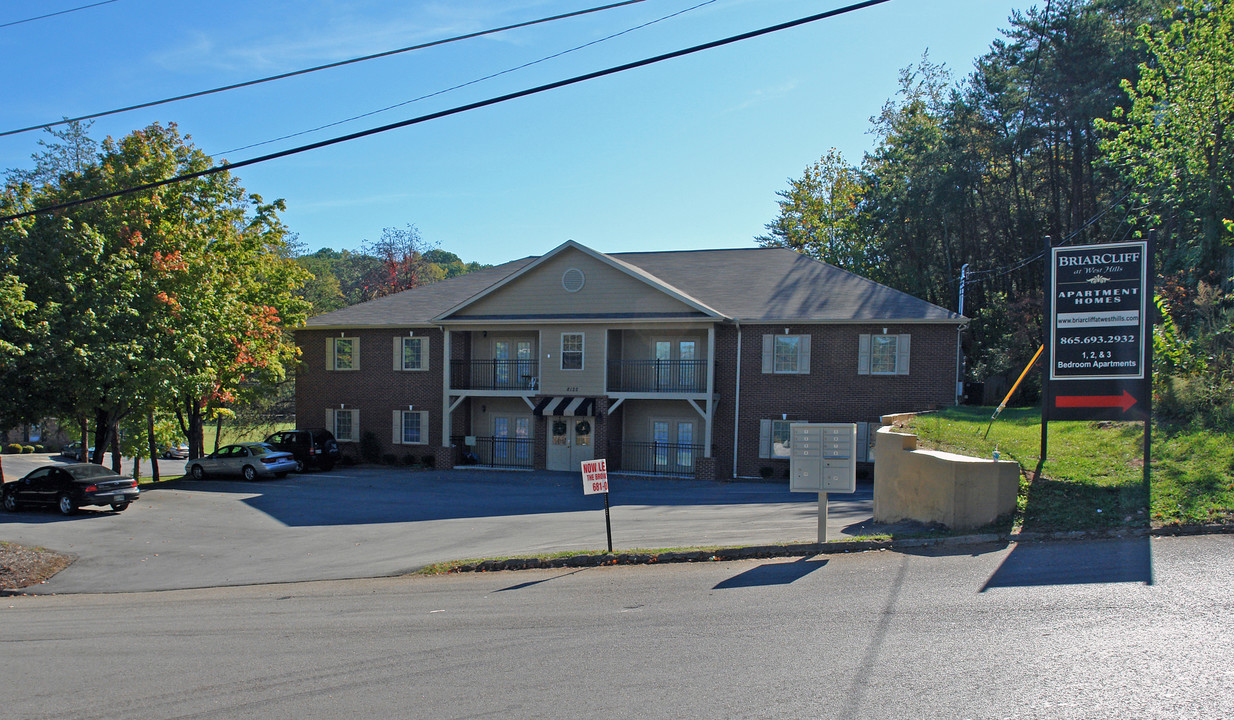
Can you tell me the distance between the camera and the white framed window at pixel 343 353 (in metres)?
31.4

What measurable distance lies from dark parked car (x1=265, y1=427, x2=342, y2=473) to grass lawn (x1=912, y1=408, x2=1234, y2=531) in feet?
70.0

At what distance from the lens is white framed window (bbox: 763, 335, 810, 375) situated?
2539cm

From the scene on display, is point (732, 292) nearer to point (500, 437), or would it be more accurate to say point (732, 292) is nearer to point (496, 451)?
point (500, 437)

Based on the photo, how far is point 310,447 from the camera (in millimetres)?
29188

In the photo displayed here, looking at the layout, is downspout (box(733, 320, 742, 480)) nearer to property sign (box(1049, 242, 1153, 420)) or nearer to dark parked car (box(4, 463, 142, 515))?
property sign (box(1049, 242, 1153, 420))

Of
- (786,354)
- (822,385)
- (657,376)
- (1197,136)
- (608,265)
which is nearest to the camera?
(1197,136)

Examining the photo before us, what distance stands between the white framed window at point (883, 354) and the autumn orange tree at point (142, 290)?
20.2m

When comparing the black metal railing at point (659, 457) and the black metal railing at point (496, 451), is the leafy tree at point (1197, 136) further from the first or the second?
the black metal railing at point (496, 451)

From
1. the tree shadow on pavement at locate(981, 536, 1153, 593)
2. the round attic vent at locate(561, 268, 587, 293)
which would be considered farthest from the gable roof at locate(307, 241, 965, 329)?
the tree shadow on pavement at locate(981, 536, 1153, 593)

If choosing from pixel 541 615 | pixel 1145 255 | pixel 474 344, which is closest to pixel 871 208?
pixel 474 344

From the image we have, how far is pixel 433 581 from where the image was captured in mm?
11930

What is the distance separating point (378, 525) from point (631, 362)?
1170 centimetres

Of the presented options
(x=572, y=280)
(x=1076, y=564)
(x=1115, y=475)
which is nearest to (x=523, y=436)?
(x=572, y=280)

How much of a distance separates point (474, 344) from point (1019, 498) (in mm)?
22216
